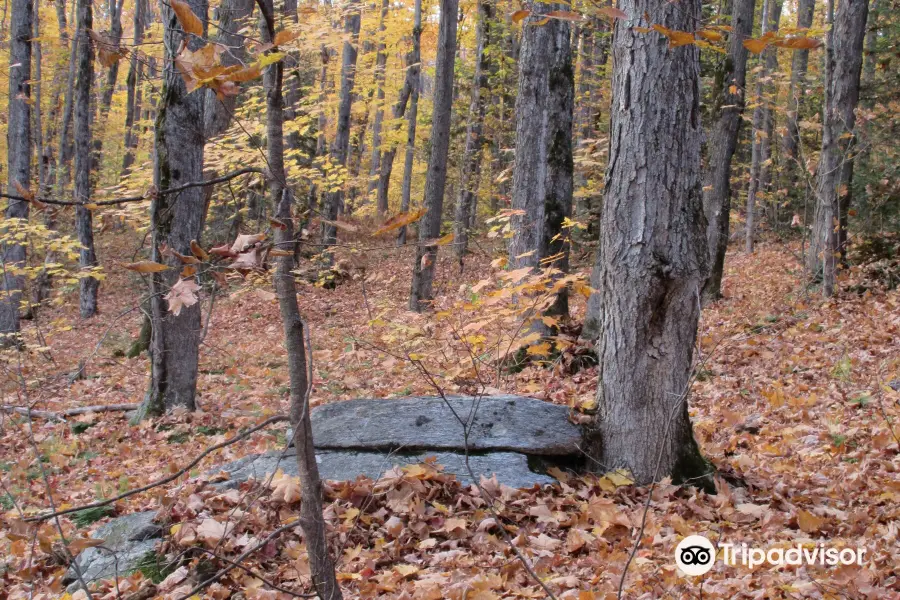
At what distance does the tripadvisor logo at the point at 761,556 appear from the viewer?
318 cm

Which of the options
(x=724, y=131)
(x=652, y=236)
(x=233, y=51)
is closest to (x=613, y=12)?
(x=652, y=236)

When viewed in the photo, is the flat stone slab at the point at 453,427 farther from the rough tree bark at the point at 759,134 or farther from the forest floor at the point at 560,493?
the rough tree bark at the point at 759,134

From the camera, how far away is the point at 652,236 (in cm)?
407

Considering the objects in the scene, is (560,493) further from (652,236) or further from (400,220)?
(400,220)

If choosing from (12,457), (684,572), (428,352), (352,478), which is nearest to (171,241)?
(12,457)

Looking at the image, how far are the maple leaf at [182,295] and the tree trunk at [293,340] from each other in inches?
20.2

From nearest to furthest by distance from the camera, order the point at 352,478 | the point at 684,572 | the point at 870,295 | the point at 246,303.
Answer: the point at 684,572 < the point at 352,478 < the point at 870,295 < the point at 246,303

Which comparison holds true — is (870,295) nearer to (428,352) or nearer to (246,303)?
(428,352)

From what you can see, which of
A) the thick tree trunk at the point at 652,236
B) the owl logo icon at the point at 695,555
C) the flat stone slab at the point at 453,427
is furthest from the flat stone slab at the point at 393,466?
the owl logo icon at the point at 695,555

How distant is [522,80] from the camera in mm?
8266

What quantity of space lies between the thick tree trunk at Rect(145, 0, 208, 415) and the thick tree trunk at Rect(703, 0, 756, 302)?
795 centimetres

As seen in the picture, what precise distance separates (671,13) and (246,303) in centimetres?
1443

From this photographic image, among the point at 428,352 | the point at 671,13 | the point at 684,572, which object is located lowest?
the point at 428,352

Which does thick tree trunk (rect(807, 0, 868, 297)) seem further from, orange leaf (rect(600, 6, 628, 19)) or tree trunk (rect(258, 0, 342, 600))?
tree trunk (rect(258, 0, 342, 600))
